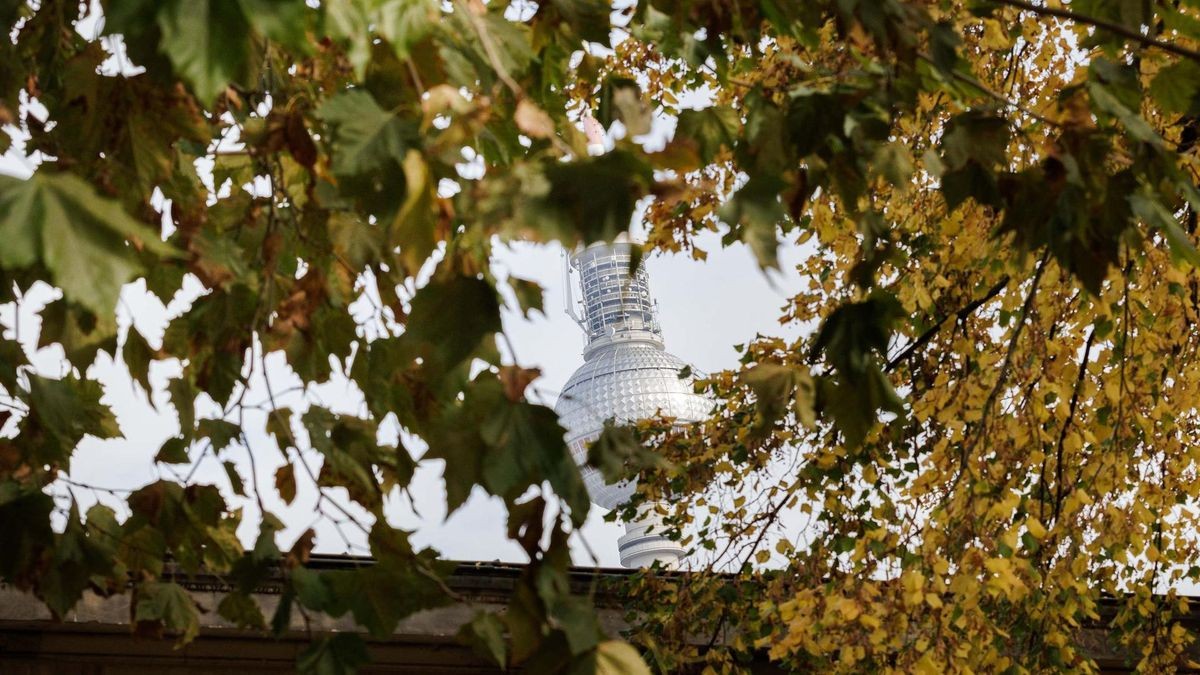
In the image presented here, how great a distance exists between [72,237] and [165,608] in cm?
142

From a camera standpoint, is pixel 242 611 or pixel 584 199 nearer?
pixel 584 199

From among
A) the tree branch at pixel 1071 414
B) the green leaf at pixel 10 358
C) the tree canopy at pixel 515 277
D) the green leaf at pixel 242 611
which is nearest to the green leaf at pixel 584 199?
the tree canopy at pixel 515 277

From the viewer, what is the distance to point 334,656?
6.07 ft

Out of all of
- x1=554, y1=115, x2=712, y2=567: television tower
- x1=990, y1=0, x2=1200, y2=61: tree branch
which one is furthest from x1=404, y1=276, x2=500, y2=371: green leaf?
x1=554, y1=115, x2=712, y2=567: television tower

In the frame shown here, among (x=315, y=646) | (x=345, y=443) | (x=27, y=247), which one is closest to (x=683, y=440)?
(x=345, y=443)

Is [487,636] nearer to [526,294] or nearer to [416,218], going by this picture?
[526,294]

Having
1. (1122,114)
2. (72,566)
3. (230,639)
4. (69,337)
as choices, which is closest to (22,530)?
(72,566)

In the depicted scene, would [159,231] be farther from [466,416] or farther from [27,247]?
A: [27,247]

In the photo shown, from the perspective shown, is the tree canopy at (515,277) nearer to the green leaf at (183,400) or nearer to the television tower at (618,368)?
the green leaf at (183,400)

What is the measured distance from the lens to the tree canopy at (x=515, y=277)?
4.75ft

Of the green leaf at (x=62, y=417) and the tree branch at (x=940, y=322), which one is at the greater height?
the tree branch at (x=940, y=322)

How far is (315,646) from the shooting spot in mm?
1861

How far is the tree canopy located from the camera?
145 centimetres

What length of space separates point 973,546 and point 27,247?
2.68 metres
